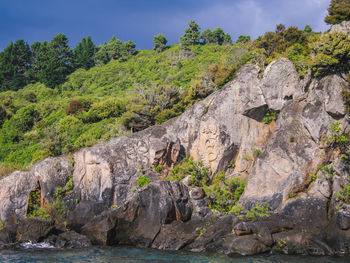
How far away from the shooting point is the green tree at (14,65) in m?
75.2

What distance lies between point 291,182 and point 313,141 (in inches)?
121

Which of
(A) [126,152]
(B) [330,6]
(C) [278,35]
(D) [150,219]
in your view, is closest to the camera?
(D) [150,219]

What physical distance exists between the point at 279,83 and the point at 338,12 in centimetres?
915

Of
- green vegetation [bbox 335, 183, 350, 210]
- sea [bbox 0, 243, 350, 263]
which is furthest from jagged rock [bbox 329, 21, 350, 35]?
sea [bbox 0, 243, 350, 263]

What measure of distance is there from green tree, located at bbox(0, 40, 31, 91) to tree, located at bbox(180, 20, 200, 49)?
37.4 m

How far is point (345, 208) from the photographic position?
1605 centimetres

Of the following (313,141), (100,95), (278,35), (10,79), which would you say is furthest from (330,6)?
(10,79)

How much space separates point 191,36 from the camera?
75.8 metres

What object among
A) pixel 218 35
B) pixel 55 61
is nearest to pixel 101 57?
pixel 55 61

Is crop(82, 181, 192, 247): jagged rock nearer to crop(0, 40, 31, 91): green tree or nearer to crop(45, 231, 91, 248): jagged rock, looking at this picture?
crop(45, 231, 91, 248): jagged rock

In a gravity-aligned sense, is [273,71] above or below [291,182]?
above

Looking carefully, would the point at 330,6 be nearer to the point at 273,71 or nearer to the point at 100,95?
the point at 273,71

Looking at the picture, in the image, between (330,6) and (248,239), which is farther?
(330,6)

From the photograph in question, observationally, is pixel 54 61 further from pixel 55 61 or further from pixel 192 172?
pixel 192 172
